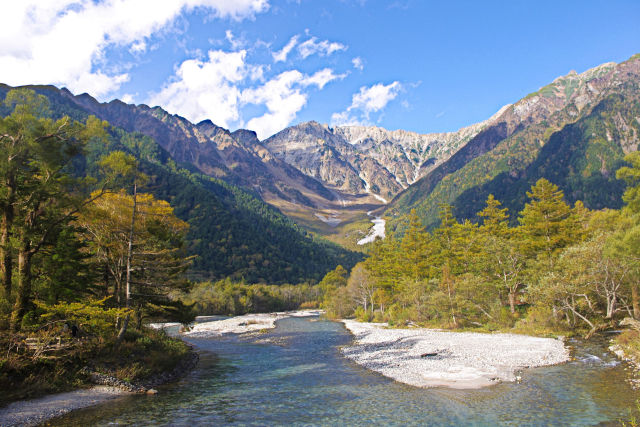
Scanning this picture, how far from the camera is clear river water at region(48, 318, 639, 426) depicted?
16344 mm

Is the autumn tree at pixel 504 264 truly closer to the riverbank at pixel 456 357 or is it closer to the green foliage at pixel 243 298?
the riverbank at pixel 456 357

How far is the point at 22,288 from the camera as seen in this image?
20.4 meters

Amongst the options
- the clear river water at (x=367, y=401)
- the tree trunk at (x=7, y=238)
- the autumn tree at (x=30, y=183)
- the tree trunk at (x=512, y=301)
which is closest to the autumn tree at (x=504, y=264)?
the tree trunk at (x=512, y=301)

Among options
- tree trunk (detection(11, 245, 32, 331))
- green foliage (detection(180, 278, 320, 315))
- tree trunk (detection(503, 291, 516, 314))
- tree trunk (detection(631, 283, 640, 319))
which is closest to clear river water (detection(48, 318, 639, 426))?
tree trunk (detection(11, 245, 32, 331))

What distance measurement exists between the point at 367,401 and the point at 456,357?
1316 centimetres

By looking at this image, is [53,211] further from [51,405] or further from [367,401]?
[367,401]

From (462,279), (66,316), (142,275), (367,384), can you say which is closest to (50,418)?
(66,316)

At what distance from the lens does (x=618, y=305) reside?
Result: 117 ft

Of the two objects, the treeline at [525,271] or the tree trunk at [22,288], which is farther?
Answer: the treeline at [525,271]

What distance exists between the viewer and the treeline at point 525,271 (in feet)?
107

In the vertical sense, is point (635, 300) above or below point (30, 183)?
below

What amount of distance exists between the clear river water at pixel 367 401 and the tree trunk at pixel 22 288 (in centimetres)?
707

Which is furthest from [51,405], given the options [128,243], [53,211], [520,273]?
[520,273]

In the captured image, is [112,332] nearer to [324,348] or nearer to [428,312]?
[324,348]
